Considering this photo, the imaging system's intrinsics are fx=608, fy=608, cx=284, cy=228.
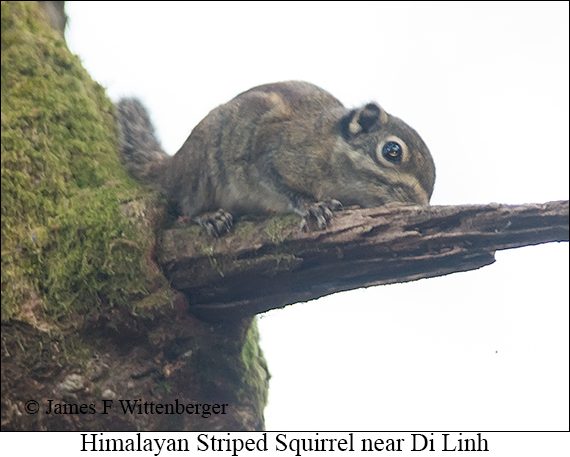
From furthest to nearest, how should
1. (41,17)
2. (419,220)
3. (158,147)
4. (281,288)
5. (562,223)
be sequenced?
(158,147) → (41,17) → (281,288) → (419,220) → (562,223)

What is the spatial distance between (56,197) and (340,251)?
1629mm

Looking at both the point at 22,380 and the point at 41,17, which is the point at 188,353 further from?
the point at 41,17

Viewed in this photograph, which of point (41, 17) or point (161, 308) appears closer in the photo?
point (161, 308)

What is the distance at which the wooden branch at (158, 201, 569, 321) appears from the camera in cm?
304

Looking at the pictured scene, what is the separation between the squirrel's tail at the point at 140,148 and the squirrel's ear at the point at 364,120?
50.9 inches

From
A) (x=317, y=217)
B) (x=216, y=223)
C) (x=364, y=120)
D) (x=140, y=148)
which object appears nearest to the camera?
(x=317, y=217)

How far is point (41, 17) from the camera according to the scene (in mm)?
4051

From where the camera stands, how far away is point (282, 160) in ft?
13.5

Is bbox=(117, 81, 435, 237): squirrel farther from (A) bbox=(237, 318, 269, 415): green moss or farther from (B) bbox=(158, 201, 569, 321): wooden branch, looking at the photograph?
(A) bbox=(237, 318, 269, 415): green moss

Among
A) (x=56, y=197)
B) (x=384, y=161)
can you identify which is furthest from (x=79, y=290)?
(x=384, y=161)

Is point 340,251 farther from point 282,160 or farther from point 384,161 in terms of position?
point 282,160

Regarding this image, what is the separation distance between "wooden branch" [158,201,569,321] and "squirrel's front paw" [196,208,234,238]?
5 centimetres

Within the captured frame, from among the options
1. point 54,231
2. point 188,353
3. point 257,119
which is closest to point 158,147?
point 257,119

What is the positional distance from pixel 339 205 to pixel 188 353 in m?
1.25
